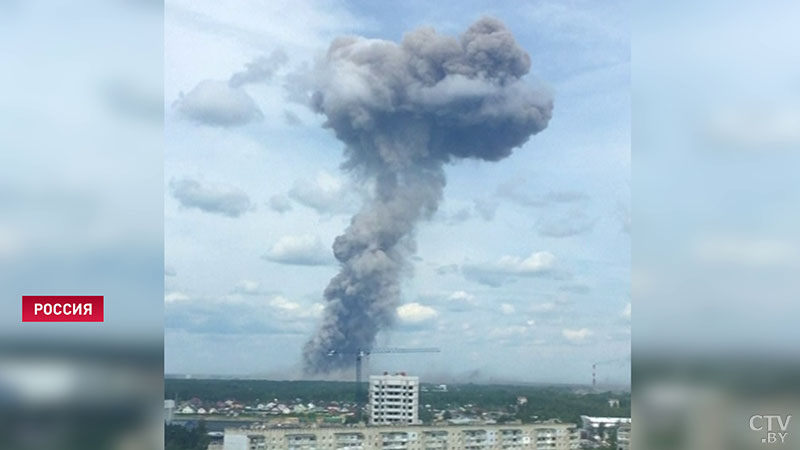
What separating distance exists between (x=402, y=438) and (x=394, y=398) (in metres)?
0.20

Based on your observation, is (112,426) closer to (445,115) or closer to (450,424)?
(450,424)

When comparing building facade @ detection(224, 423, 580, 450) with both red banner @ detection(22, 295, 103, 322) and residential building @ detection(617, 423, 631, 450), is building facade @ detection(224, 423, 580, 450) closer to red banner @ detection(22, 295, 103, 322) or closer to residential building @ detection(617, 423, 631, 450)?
residential building @ detection(617, 423, 631, 450)

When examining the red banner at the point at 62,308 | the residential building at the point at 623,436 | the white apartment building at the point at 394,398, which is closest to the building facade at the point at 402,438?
the white apartment building at the point at 394,398

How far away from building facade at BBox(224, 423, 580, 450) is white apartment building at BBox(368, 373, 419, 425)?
2.2 inches

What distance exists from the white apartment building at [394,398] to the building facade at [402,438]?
6 centimetres

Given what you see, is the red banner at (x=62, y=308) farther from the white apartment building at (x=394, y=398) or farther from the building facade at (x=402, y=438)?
the white apartment building at (x=394, y=398)

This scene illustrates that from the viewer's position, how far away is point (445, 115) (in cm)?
355

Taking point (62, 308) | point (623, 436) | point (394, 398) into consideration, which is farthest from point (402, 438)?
point (62, 308)

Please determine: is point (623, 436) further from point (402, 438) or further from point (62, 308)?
point (62, 308)

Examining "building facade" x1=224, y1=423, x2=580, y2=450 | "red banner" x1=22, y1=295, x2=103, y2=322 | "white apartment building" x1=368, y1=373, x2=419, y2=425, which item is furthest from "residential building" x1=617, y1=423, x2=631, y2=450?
"red banner" x1=22, y1=295, x2=103, y2=322

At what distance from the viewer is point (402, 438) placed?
3.60 metres

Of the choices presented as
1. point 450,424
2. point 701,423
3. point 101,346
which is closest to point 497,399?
point 450,424

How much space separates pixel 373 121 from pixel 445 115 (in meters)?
0.33

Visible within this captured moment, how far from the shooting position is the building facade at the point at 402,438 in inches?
138
